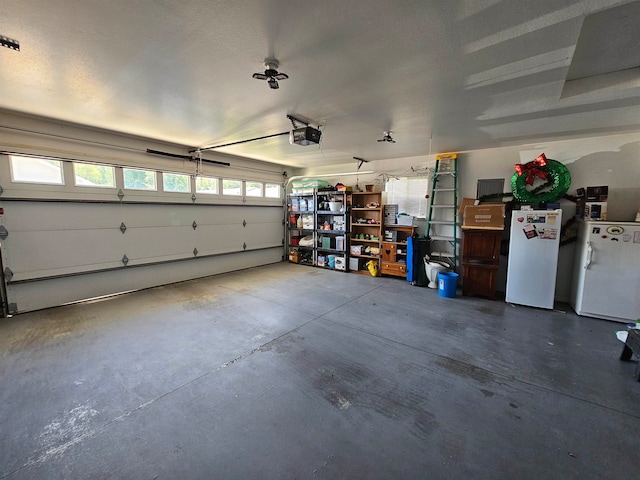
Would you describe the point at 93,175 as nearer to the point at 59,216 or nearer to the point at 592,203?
the point at 59,216

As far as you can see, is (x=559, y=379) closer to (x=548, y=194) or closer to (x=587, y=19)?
(x=587, y=19)

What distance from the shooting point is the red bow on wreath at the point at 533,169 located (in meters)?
4.01

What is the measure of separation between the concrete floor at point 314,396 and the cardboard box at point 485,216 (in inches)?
55.9

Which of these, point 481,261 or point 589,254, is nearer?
point 589,254

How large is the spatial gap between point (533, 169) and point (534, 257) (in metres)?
1.40

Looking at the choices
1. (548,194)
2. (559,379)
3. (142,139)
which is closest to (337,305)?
(559,379)

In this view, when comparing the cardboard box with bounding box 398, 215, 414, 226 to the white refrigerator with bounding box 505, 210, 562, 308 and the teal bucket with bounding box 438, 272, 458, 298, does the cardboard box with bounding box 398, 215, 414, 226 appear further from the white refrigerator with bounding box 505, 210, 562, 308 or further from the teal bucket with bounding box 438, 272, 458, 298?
the white refrigerator with bounding box 505, 210, 562, 308

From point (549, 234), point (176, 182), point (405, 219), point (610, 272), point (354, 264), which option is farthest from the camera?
point (354, 264)

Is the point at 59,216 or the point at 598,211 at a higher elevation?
the point at 598,211

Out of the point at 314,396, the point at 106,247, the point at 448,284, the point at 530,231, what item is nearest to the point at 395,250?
the point at 448,284

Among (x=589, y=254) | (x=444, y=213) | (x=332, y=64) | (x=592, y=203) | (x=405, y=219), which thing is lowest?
(x=589, y=254)

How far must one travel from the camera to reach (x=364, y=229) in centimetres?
618

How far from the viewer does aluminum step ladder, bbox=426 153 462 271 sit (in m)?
4.93

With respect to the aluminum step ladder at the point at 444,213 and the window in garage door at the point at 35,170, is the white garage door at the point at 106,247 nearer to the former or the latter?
the window in garage door at the point at 35,170
